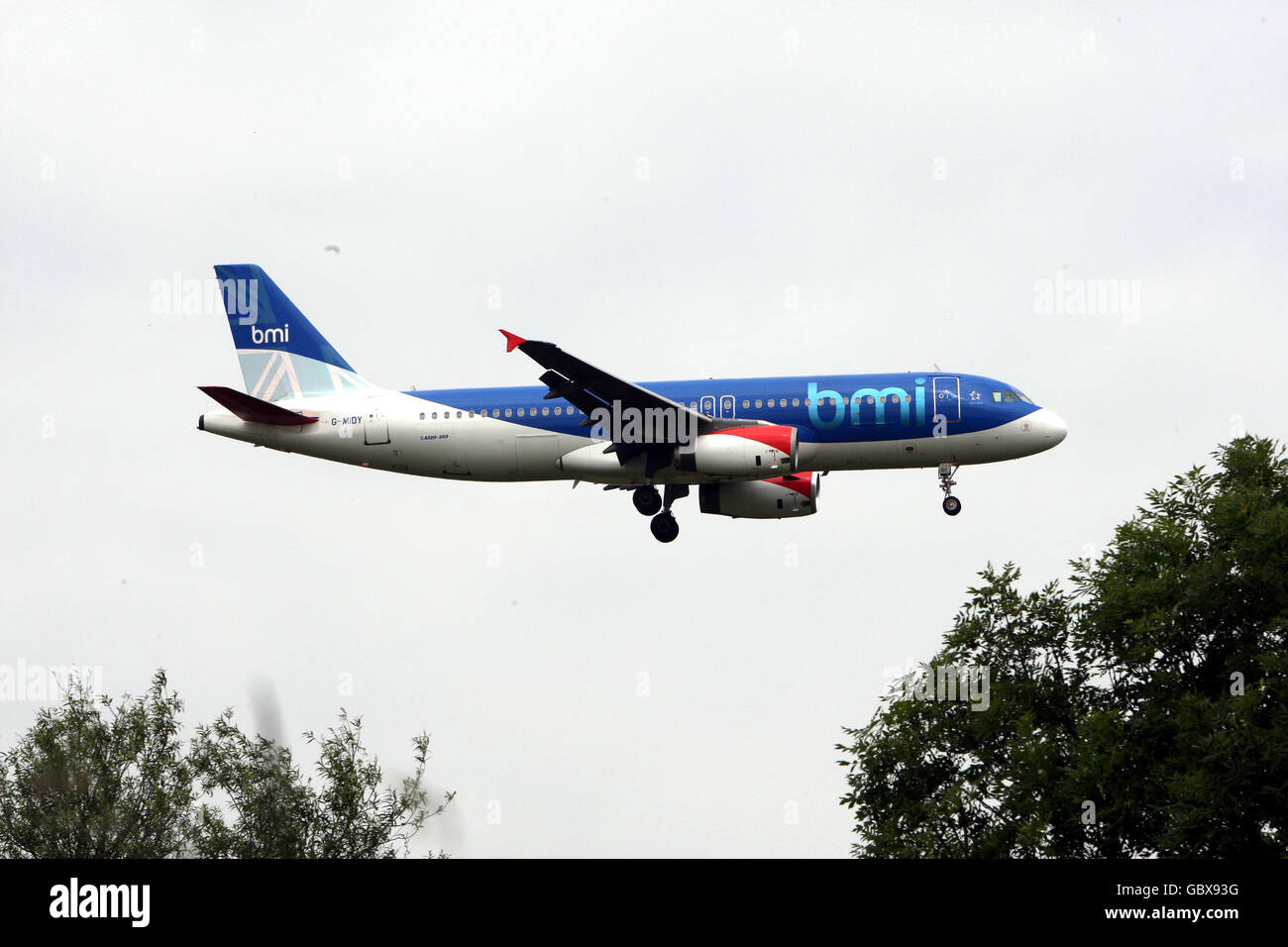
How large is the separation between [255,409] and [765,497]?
16.5 meters

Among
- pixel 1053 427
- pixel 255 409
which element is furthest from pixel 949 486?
pixel 255 409

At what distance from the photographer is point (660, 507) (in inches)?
2032

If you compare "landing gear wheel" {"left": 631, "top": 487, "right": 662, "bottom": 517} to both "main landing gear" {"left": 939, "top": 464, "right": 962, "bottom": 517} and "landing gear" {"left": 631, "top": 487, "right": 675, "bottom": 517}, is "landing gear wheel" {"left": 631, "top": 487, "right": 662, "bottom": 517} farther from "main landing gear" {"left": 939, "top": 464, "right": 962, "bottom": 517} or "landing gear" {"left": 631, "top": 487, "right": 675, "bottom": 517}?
"main landing gear" {"left": 939, "top": 464, "right": 962, "bottom": 517}

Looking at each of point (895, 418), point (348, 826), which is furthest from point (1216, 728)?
point (348, 826)

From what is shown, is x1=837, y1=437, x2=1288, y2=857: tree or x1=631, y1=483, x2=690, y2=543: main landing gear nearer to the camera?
x1=837, y1=437, x2=1288, y2=857: tree

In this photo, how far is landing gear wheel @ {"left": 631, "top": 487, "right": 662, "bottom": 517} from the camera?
169ft

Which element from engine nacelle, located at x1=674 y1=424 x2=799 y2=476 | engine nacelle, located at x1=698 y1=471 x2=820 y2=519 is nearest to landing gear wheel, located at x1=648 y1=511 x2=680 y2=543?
engine nacelle, located at x1=698 y1=471 x2=820 y2=519

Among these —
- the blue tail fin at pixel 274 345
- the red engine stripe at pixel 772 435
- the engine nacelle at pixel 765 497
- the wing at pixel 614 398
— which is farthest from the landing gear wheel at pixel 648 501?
the blue tail fin at pixel 274 345

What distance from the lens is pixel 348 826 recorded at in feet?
134

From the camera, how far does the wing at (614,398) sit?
4641 centimetres

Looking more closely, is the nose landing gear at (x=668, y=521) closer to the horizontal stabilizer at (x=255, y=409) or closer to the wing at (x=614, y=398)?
the wing at (x=614, y=398)

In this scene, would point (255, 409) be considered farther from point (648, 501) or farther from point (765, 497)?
point (765, 497)

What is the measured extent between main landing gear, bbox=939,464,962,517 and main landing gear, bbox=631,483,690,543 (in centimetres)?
804

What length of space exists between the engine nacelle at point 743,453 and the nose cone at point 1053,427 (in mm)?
7833
